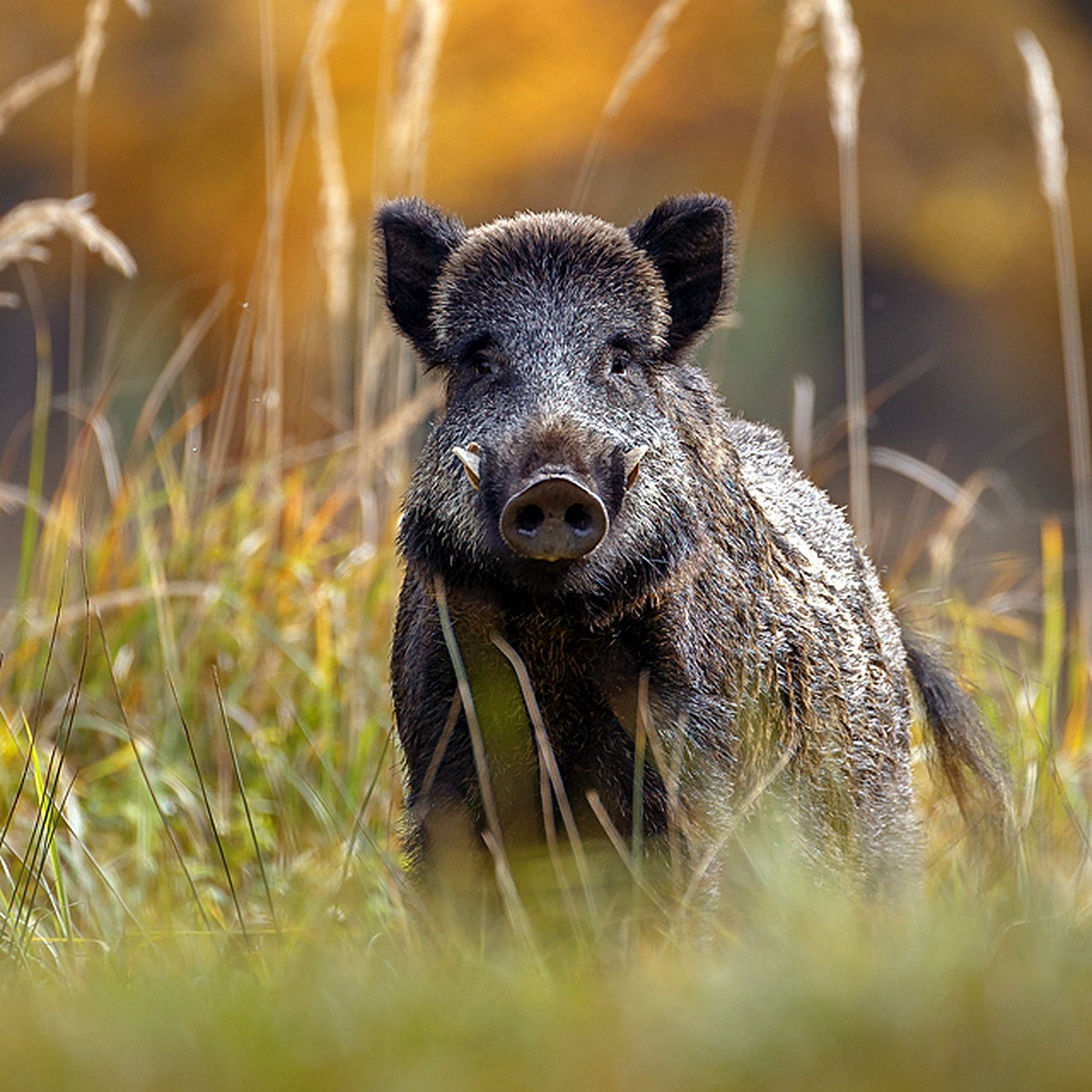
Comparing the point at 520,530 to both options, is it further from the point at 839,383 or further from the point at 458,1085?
the point at 839,383

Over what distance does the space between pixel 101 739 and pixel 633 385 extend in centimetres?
206

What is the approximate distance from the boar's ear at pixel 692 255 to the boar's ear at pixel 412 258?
427 millimetres

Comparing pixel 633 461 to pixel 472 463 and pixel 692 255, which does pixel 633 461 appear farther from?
pixel 692 255

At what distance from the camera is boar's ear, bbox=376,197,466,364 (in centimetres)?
381

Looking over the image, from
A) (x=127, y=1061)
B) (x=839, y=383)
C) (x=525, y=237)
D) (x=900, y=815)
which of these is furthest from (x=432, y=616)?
(x=839, y=383)

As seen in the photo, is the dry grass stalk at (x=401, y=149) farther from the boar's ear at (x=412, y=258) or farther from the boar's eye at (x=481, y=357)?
the boar's eye at (x=481, y=357)

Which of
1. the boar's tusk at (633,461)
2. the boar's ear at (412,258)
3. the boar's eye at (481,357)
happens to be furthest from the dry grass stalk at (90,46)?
the boar's tusk at (633,461)

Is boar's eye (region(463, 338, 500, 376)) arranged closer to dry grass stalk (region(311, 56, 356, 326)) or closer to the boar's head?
the boar's head

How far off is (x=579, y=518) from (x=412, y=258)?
3.49 ft

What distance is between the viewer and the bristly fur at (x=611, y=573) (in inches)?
130

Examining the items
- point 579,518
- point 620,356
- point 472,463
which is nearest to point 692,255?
point 620,356

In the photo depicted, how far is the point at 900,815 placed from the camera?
404 centimetres

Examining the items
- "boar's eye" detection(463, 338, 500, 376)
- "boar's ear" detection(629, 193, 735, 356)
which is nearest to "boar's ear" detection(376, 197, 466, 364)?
"boar's eye" detection(463, 338, 500, 376)

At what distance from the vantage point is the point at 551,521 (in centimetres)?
299
